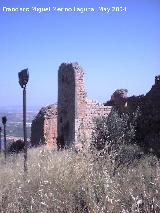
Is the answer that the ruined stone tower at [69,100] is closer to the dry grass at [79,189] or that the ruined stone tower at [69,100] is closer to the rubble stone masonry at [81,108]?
the rubble stone masonry at [81,108]

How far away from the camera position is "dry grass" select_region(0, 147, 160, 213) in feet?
16.5

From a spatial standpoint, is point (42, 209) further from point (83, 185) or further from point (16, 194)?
point (16, 194)

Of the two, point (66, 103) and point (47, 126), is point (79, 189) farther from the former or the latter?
point (47, 126)

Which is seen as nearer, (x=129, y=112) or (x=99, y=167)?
(x=99, y=167)

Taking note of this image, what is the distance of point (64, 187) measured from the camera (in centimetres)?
609

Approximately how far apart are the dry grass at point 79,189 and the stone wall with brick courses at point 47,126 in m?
13.2

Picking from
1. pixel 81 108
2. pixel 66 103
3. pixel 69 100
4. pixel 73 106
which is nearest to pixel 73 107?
pixel 73 106

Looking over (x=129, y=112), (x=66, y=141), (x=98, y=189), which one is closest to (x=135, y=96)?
(x=129, y=112)

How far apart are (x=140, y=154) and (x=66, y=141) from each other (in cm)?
644

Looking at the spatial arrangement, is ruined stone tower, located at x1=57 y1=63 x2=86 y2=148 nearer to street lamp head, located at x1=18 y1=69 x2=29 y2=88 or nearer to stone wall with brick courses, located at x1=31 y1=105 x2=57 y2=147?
stone wall with brick courses, located at x1=31 y1=105 x2=57 y2=147

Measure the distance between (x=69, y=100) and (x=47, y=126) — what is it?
11.0 feet

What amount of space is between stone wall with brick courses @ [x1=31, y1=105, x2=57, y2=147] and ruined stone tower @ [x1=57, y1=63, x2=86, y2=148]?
2.17m

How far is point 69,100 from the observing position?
18.2 metres

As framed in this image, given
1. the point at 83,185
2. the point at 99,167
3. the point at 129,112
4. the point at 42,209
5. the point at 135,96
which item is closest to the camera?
the point at 42,209
